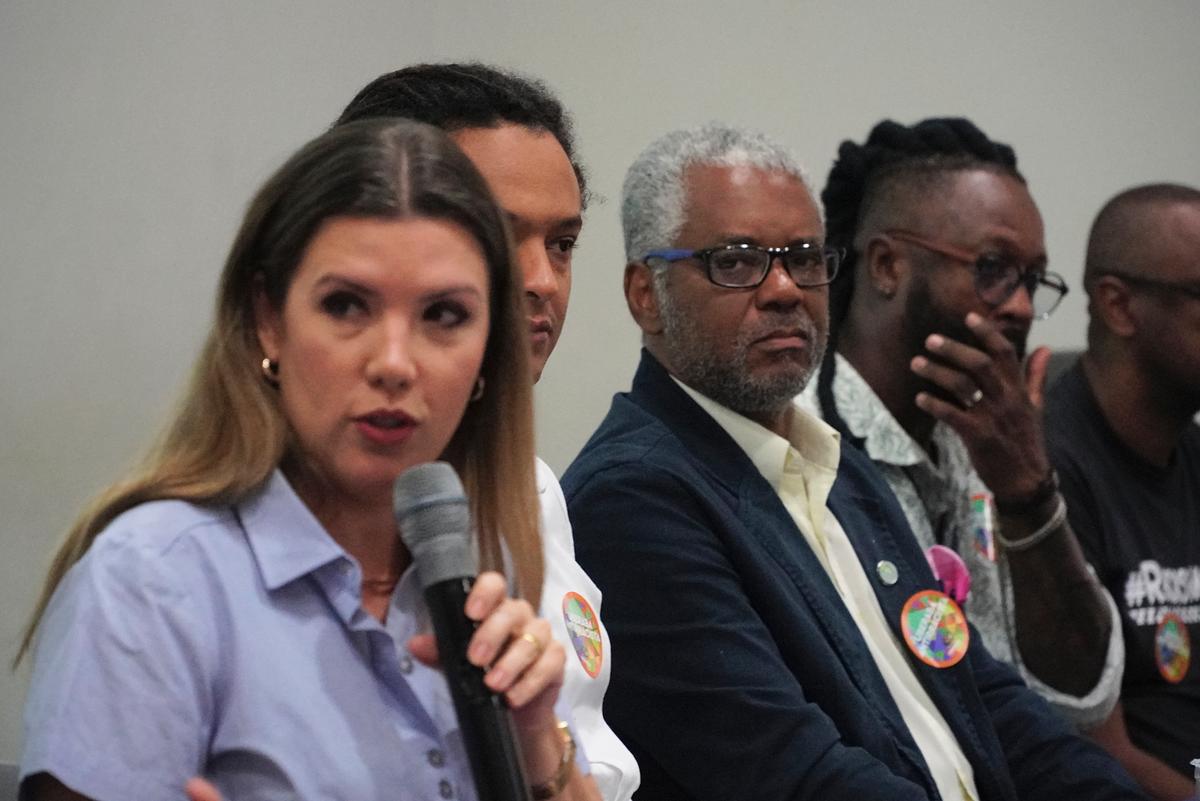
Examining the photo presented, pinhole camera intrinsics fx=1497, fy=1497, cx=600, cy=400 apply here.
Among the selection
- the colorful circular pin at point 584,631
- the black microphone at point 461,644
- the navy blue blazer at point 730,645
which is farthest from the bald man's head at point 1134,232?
the black microphone at point 461,644

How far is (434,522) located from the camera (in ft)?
3.63

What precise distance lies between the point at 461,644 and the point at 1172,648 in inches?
90.6

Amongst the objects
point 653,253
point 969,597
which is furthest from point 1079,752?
point 653,253

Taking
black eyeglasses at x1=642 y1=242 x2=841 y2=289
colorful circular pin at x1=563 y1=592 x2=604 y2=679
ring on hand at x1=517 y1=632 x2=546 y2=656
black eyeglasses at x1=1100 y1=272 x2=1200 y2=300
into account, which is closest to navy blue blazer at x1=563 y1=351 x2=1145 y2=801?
black eyeglasses at x1=642 y1=242 x2=841 y2=289

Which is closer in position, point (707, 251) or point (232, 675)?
point (232, 675)

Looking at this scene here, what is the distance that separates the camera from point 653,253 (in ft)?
8.06

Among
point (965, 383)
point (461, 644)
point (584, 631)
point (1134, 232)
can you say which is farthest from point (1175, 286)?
point (461, 644)

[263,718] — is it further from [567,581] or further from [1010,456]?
[1010,456]

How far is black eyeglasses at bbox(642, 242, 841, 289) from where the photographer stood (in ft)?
7.82

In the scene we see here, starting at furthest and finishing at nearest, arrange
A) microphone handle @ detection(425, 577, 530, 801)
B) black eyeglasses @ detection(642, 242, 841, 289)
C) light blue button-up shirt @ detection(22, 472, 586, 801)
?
black eyeglasses @ detection(642, 242, 841, 289) → light blue button-up shirt @ detection(22, 472, 586, 801) → microphone handle @ detection(425, 577, 530, 801)

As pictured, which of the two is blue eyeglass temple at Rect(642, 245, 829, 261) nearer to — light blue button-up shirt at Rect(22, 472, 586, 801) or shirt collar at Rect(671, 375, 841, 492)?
shirt collar at Rect(671, 375, 841, 492)

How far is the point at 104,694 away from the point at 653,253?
145 centimetres

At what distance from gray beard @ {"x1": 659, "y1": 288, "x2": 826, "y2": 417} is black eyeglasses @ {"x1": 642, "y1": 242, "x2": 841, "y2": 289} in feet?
0.21

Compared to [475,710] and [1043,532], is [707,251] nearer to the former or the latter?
[1043,532]
